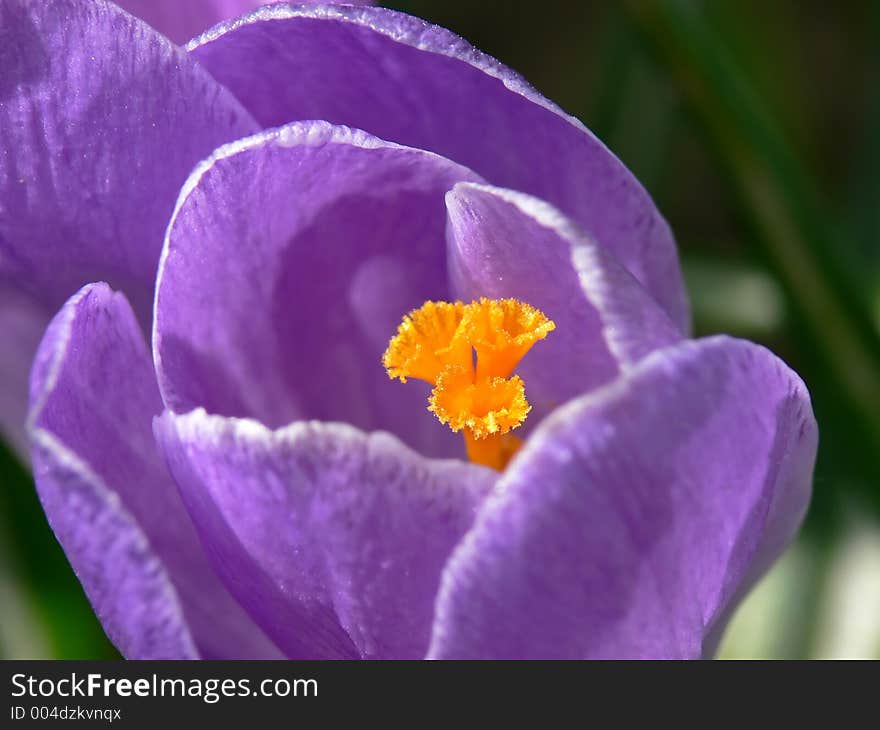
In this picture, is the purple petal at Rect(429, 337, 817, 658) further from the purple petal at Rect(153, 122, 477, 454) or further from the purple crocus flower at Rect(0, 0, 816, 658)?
the purple petal at Rect(153, 122, 477, 454)

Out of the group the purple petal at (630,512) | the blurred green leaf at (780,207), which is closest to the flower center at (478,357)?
the purple petal at (630,512)

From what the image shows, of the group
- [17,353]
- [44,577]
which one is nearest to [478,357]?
[17,353]

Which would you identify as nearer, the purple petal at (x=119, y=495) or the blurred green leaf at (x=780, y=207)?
the purple petal at (x=119, y=495)

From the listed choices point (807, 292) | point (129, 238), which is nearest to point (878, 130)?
point (807, 292)

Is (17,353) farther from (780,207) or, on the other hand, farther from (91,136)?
(780,207)

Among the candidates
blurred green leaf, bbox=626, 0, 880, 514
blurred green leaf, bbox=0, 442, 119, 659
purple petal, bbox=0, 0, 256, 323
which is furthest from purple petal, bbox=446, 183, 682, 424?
blurred green leaf, bbox=0, 442, 119, 659

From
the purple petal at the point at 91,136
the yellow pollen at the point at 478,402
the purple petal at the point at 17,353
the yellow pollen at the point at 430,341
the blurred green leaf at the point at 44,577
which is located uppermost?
the purple petal at the point at 91,136

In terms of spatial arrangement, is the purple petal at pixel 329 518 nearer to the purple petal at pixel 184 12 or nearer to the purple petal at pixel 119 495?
the purple petal at pixel 119 495

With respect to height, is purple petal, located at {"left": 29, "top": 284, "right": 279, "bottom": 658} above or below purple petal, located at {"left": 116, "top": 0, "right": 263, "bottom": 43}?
below
